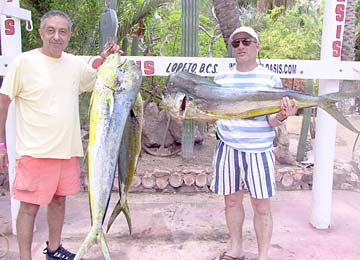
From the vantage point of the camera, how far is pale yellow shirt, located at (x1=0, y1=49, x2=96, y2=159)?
9.84 ft

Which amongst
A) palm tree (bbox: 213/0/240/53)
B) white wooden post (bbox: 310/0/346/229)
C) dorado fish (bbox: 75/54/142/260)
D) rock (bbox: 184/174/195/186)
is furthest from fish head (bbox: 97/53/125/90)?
palm tree (bbox: 213/0/240/53)

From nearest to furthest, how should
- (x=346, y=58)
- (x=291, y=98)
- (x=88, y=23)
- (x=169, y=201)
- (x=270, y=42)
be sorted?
1. (x=291, y=98)
2. (x=169, y=201)
3. (x=88, y=23)
4. (x=346, y=58)
5. (x=270, y=42)

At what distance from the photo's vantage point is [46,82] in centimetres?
302

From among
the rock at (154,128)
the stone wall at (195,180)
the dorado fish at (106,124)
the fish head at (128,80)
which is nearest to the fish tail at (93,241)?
the dorado fish at (106,124)

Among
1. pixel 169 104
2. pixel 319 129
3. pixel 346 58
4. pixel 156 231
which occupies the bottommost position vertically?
pixel 156 231

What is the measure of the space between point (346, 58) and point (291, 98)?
837 centimetres

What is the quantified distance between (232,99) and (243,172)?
1.92 feet

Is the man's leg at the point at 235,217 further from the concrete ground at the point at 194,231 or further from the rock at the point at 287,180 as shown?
the rock at the point at 287,180

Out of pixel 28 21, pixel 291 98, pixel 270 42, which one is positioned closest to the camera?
pixel 291 98

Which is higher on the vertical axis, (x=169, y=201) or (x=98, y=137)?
(x=98, y=137)

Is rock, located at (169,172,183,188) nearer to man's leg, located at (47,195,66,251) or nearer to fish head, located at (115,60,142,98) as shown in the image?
man's leg, located at (47,195,66,251)

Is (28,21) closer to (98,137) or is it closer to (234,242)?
(98,137)

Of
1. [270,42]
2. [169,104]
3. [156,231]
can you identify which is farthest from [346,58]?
[169,104]

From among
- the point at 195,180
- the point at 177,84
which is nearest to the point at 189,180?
the point at 195,180
